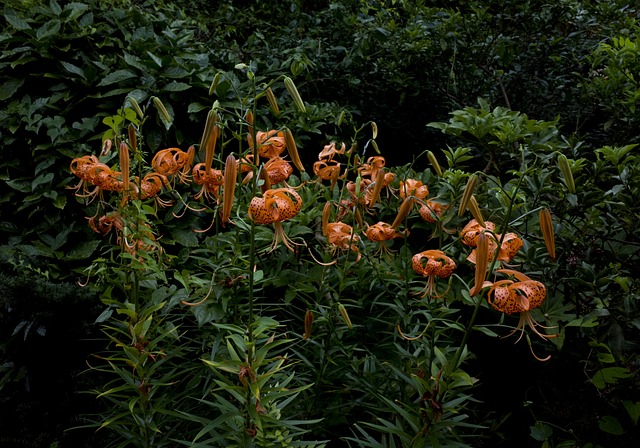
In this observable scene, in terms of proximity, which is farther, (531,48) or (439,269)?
(531,48)

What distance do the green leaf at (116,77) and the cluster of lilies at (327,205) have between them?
110 centimetres

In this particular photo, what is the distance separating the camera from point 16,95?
8.80ft

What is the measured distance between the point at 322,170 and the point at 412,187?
12.1 inches

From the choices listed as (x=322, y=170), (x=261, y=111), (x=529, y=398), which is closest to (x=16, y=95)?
(x=261, y=111)

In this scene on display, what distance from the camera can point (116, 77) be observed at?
2.61 meters

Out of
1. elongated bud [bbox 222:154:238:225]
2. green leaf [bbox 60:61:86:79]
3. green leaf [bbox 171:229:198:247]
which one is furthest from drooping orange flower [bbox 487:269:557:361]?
green leaf [bbox 60:61:86:79]

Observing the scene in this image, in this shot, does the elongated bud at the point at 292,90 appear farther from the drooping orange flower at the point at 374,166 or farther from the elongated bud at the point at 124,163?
the drooping orange flower at the point at 374,166

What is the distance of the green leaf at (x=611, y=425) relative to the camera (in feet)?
5.27

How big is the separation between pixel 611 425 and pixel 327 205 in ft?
3.31

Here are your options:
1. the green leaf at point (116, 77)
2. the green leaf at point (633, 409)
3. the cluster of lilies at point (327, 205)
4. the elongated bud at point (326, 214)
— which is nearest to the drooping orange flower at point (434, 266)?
the cluster of lilies at point (327, 205)

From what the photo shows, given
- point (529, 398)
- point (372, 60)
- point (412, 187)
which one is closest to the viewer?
point (412, 187)

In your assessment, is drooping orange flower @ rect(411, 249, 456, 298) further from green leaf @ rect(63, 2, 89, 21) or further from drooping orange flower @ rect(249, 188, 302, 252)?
green leaf @ rect(63, 2, 89, 21)

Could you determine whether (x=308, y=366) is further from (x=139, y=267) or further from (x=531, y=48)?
(x=531, y=48)

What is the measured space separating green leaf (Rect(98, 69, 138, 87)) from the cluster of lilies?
110 centimetres
